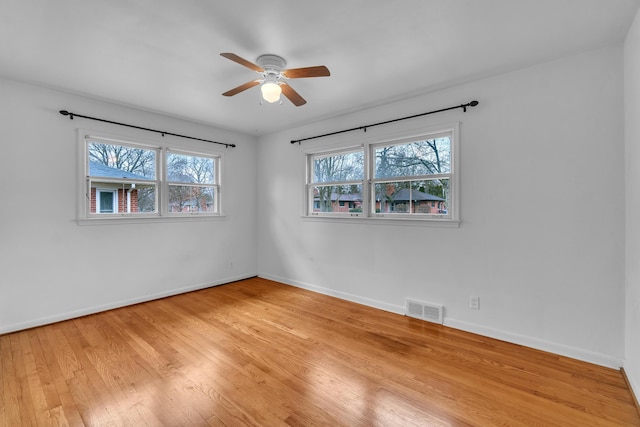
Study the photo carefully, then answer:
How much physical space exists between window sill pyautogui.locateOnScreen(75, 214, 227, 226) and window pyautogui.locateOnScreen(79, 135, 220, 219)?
5 centimetres

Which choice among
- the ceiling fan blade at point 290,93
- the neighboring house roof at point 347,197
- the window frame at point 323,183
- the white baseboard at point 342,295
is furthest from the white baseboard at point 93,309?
the ceiling fan blade at point 290,93

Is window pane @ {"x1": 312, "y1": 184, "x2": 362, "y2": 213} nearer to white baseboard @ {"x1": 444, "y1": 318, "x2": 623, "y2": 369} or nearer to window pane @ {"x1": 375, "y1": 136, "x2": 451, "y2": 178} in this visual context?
window pane @ {"x1": 375, "y1": 136, "x2": 451, "y2": 178}

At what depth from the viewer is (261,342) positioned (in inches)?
109

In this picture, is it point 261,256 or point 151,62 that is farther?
point 261,256

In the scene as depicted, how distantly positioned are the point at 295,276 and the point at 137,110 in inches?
127

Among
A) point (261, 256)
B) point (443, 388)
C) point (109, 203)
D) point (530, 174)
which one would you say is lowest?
point (443, 388)

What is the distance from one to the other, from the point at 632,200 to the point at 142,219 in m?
4.98

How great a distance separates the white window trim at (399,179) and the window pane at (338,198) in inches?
3.1

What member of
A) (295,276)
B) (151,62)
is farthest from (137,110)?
(295,276)

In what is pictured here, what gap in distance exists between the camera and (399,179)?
3574 millimetres

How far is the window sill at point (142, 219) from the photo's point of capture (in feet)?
11.4

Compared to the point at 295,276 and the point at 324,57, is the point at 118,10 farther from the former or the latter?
the point at 295,276

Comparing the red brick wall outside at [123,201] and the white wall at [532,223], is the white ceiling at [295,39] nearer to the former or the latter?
the white wall at [532,223]

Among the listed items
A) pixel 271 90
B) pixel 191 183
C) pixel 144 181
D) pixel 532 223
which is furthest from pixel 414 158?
pixel 144 181
